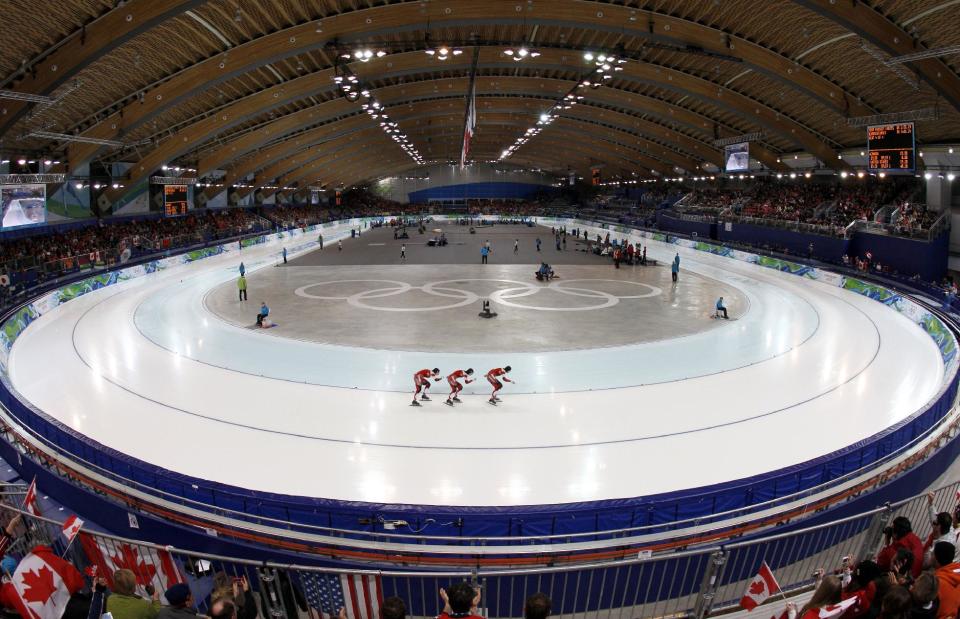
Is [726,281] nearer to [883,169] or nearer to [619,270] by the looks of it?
[619,270]

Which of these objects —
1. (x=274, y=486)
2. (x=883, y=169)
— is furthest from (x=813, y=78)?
(x=274, y=486)

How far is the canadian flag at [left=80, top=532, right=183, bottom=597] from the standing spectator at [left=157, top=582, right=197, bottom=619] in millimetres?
2578

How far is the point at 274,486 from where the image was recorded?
10031mm

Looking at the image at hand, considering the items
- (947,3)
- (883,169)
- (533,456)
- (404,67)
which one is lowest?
(533,456)

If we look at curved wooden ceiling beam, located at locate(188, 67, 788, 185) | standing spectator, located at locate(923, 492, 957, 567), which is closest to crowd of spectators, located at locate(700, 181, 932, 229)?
curved wooden ceiling beam, located at locate(188, 67, 788, 185)

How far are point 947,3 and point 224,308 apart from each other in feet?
92.6

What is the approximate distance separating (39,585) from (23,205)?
1337 inches

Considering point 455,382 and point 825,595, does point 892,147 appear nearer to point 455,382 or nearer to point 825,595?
point 455,382

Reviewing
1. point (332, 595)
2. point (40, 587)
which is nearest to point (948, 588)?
point (332, 595)

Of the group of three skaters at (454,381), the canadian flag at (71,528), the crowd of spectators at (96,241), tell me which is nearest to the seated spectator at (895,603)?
the canadian flag at (71,528)

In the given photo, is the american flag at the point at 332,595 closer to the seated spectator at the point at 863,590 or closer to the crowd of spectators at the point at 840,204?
the seated spectator at the point at 863,590

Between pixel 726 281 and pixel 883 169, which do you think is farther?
pixel 726 281

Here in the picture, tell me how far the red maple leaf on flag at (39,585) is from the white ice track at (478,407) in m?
5.37

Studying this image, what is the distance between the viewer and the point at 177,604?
404cm
